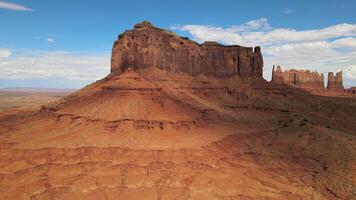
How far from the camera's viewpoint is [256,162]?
61438 mm

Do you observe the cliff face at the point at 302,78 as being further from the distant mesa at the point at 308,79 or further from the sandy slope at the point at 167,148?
the sandy slope at the point at 167,148

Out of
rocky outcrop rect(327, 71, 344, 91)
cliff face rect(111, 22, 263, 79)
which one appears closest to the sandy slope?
cliff face rect(111, 22, 263, 79)

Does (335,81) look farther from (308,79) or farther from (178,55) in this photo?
(178,55)

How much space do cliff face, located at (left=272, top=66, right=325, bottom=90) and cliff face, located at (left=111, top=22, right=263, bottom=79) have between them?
50.4 metres

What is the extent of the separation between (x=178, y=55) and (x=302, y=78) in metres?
85.1

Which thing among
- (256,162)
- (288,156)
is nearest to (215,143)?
(256,162)

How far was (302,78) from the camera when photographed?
159 meters

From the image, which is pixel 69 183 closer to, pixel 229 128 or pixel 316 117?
pixel 229 128

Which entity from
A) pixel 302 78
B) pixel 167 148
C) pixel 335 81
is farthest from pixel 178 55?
pixel 335 81

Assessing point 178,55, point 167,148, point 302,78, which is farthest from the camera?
point 302,78

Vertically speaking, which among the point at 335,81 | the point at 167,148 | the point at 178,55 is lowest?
the point at 167,148

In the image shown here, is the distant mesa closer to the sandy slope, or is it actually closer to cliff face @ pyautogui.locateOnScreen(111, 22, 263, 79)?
cliff face @ pyautogui.locateOnScreen(111, 22, 263, 79)

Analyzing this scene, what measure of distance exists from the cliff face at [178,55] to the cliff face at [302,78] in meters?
50.4

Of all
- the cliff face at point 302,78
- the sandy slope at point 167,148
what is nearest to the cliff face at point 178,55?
the sandy slope at point 167,148
